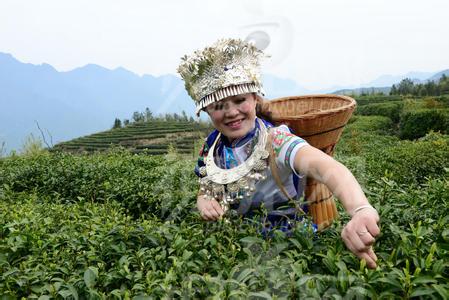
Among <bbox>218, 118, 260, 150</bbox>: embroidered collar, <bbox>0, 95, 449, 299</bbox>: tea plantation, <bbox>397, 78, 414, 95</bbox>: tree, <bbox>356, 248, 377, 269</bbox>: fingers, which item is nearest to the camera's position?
<bbox>0, 95, 449, 299</bbox>: tea plantation

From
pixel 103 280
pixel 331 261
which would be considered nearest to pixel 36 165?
pixel 103 280

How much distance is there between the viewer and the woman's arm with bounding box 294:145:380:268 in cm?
134

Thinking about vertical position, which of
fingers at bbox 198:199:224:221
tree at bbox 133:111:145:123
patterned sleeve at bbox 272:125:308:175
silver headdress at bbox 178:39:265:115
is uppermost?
tree at bbox 133:111:145:123

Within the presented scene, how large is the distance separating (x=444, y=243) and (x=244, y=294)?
696 millimetres

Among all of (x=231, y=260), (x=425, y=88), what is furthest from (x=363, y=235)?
(x=425, y=88)

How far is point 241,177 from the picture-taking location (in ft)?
6.97

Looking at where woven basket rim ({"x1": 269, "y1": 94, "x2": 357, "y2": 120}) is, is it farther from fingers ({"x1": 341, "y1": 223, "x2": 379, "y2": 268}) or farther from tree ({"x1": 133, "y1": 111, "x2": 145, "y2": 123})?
tree ({"x1": 133, "y1": 111, "x2": 145, "y2": 123})

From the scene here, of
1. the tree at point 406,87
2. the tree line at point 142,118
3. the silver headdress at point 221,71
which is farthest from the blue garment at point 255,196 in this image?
the tree line at point 142,118

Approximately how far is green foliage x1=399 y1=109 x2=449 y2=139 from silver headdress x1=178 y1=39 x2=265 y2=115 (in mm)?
15729

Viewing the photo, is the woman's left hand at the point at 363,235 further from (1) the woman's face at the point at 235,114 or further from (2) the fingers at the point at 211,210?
(1) the woman's face at the point at 235,114

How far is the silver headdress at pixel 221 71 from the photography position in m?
2.14

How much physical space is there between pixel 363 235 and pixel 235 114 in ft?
3.31

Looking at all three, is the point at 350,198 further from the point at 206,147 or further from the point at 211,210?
the point at 206,147

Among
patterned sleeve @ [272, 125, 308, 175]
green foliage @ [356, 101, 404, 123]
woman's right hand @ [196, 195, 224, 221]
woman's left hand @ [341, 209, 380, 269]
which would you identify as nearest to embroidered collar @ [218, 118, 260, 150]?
patterned sleeve @ [272, 125, 308, 175]
